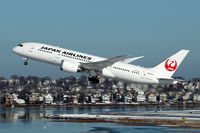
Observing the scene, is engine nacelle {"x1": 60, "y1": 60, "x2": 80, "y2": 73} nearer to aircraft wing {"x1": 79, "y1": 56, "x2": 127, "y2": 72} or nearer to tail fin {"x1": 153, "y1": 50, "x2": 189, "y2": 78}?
aircraft wing {"x1": 79, "y1": 56, "x2": 127, "y2": 72}

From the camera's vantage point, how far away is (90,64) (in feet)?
309

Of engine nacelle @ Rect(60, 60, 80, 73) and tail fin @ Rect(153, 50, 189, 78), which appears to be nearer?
engine nacelle @ Rect(60, 60, 80, 73)

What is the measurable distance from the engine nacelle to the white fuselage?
1.15 metres

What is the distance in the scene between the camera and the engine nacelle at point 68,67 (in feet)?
305

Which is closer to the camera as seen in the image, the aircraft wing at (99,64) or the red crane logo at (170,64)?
the aircraft wing at (99,64)

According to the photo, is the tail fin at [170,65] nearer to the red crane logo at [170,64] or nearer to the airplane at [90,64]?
the red crane logo at [170,64]

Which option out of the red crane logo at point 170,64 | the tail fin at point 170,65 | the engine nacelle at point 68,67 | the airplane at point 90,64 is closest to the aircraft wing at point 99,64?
the airplane at point 90,64

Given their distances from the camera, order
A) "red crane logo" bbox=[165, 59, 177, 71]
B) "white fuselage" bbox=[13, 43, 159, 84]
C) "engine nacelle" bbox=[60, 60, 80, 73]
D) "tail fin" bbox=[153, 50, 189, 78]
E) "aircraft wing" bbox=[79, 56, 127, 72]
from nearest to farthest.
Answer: "engine nacelle" bbox=[60, 60, 80, 73] < "aircraft wing" bbox=[79, 56, 127, 72] < "white fuselage" bbox=[13, 43, 159, 84] < "tail fin" bbox=[153, 50, 189, 78] < "red crane logo" bbox=[165, 59, 177, 71]

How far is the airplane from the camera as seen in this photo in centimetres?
9382

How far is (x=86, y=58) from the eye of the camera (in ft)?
313

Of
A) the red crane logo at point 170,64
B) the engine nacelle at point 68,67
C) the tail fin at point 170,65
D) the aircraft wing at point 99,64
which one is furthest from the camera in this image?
the red crane logo at point 170,64

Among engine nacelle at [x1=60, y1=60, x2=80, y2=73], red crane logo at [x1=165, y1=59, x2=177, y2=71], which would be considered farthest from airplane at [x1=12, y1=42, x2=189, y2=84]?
red crane logo at [x1=165, y1=59, x2=177, y2=71]

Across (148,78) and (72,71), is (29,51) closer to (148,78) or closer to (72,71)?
(72,71)

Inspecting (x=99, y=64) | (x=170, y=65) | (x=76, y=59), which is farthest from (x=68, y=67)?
(x=170, y=65)
